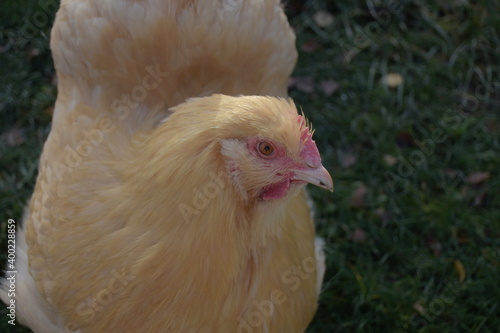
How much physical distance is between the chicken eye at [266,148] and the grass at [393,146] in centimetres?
189

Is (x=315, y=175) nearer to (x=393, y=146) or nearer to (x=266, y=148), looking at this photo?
(x=266, y=148)

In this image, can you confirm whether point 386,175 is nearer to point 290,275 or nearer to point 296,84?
point 296,84

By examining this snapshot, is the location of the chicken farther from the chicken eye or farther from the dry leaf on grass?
the dry leaf on grass

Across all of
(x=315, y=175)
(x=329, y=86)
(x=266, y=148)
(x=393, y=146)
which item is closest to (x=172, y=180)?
(x=266, y=148)

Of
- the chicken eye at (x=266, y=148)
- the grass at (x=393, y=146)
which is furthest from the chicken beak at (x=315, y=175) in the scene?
the grass at (x=393, y=146)

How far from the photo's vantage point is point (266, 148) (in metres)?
2.22

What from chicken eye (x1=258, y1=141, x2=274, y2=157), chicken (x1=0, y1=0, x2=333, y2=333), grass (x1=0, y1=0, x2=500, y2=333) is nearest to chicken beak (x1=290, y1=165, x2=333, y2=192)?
chicken (x1=0, y1=0, x2=333, y2=333)

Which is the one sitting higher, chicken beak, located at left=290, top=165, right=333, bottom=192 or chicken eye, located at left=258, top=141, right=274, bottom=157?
chicken eye, located at left=258, top=141, right=274, bottom=157

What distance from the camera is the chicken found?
2250mm

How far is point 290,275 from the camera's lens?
8.70 ft

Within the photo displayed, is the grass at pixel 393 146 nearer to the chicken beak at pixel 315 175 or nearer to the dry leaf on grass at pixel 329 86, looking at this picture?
the dry leaf on grass at pixel 329 86

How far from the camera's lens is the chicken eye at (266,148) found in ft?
7.27

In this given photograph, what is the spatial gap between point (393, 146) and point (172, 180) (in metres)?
2.67

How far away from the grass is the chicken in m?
Answer: 0.90
